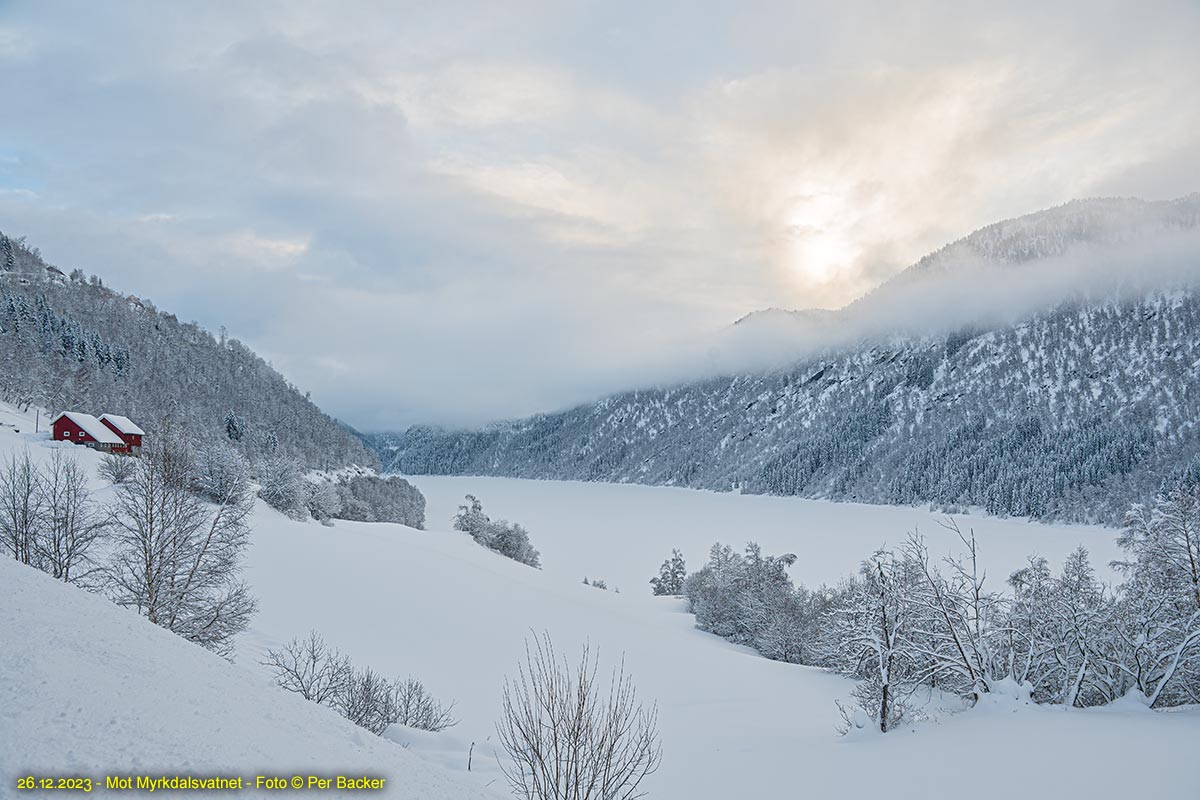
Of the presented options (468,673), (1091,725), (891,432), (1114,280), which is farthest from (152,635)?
(1114,280)

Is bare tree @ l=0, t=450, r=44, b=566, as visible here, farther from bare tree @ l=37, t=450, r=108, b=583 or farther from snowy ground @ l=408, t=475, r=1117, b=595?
snowy ground @ l=408, t=475, r=1117, b=595

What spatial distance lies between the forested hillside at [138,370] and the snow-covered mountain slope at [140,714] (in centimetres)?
6230

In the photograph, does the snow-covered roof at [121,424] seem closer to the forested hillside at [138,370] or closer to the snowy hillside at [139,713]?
the forested hillside at [138,370]

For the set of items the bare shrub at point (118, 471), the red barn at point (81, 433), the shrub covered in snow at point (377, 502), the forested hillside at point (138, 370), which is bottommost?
the shrub covered in snow at point (377, 502)

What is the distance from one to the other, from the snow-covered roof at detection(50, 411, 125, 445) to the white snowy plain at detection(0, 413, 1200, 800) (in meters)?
8.34

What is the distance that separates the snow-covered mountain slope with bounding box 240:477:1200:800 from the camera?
31.4 feet

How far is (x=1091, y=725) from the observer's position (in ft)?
34.5

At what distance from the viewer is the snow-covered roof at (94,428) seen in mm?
Result: 47469

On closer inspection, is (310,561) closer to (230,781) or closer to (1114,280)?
(230,781)

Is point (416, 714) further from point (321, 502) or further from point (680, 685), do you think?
point (321, 502)

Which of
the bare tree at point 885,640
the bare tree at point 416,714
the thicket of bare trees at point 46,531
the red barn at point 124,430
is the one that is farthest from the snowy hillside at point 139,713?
the red barn at point 124,430

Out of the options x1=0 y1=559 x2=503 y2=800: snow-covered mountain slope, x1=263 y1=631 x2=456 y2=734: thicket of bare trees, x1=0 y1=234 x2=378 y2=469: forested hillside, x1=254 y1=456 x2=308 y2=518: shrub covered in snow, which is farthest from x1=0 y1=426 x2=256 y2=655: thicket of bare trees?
x1=0 y1=234 x2=378 y2=469: forested hillside

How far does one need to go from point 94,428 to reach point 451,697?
45364 mm

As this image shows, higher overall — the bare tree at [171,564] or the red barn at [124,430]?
the red barn at [124,430]
